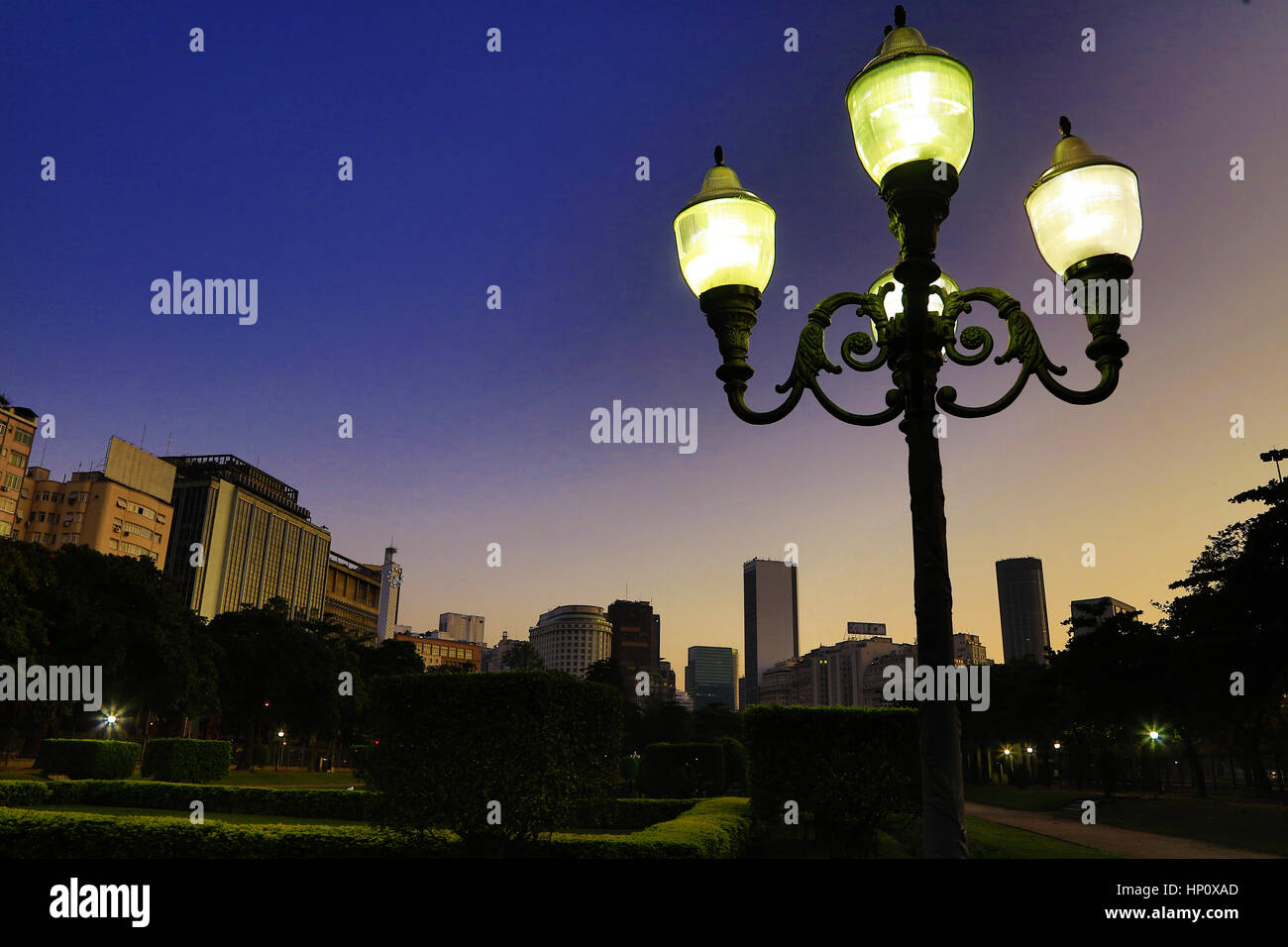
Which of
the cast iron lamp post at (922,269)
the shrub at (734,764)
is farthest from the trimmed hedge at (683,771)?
the cast iron lamp post at (922,269)

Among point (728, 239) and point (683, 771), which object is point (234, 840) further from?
point (683, 771)

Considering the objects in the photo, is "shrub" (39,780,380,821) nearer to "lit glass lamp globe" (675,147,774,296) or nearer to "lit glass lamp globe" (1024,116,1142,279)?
"lit glass lamp globe" (675,147,774,296)

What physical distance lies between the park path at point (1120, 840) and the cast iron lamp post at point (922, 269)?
65.7 feet

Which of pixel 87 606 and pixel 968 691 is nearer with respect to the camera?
pixel 968 691

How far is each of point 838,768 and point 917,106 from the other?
14561 mm

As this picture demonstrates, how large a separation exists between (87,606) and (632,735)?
6310cm

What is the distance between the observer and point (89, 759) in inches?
1328

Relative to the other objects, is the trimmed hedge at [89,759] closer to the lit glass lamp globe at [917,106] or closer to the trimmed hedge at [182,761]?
the trimmed hedge at [182,761]

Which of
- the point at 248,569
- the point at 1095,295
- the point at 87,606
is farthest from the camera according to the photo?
the point at 248,569

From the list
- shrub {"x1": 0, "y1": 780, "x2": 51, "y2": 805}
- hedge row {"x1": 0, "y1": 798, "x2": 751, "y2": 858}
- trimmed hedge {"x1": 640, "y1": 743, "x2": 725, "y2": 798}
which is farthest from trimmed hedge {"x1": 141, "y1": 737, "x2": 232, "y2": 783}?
hedge row {"x1": 0, "y1": 798, "x2": 751, "y2": 858}

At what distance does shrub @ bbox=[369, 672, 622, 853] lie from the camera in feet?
46.4

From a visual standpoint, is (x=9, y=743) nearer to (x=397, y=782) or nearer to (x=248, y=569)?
(x=397, y=782)
